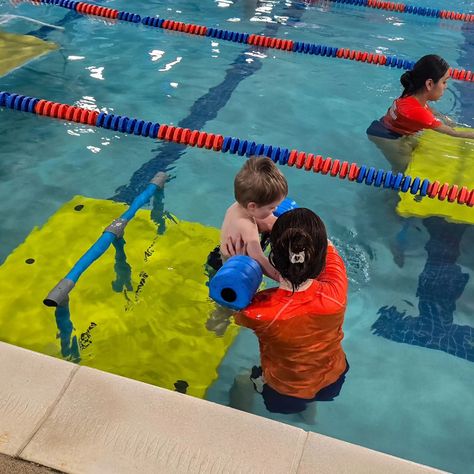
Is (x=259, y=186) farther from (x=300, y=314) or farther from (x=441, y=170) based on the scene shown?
(x=441, y=170)

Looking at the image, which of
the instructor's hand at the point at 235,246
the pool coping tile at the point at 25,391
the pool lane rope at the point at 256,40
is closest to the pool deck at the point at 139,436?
the pool coping tile at the point at 25,391

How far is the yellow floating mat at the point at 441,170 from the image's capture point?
4.78 m

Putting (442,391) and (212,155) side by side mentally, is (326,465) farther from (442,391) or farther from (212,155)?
(212,155)

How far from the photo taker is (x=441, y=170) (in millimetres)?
5219

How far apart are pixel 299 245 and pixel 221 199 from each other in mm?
2798

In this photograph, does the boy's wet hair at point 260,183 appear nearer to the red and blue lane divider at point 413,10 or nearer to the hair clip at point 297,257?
the hair clip at point 297,257

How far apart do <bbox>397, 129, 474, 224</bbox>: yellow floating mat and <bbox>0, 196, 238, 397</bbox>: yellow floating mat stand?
5.70ft

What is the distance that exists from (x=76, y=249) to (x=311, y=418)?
80.7 inches

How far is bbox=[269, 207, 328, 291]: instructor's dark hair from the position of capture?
7.77 ft

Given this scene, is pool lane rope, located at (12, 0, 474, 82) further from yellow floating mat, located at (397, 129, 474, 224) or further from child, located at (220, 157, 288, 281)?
child, located at (220, 157, 288, 281)

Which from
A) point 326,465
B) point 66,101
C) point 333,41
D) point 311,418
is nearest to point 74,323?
point 311,418

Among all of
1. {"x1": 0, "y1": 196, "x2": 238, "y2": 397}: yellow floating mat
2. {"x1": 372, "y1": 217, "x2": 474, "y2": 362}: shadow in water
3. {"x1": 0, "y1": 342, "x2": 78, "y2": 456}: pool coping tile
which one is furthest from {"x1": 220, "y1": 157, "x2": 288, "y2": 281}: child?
{"x1": 372, "y1": 217, "x2": 474, "y2": 362}: shadow in water

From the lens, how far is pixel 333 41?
858 cm

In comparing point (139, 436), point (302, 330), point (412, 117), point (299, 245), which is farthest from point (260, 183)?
point (412, 117)
